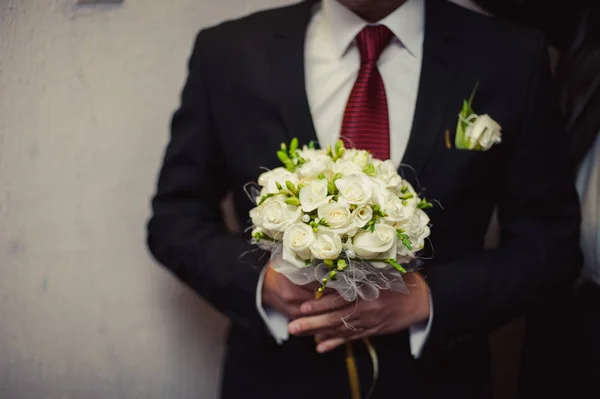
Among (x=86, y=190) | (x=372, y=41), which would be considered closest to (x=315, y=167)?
(x=372, y=41)

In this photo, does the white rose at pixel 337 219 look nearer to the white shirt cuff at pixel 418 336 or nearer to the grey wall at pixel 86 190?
the white shirt cuff at pixel 418 336

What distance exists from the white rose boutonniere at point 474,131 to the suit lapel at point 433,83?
0.03 metres

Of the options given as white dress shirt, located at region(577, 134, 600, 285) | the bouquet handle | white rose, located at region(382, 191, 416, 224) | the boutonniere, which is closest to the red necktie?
the boutonniere

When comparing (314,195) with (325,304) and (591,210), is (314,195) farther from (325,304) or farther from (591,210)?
(591,210)

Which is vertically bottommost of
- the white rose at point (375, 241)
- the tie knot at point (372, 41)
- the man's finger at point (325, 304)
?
the man's finger at point (325, 304)

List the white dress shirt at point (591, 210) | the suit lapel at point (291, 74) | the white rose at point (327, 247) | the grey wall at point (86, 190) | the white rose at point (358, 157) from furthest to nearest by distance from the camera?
1. the grey wall at point (86, 190)
2. the white dress shirt at point (591, 210)
3. the suit lapel at point (291, 74)
4. the white rose at point (358, 157)
5. the white rose at point (327, 247)

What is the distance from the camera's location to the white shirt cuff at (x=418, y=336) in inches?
45.6

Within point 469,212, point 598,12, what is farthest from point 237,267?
point 598,12

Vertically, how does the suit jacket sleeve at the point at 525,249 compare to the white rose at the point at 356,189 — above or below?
below

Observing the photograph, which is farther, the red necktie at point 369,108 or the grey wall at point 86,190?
the grey wall at point 86,190

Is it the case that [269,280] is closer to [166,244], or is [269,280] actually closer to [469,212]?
[166,244]

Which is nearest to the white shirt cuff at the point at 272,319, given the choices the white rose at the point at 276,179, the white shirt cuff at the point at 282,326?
the white shirt cuff at the point at 282,326

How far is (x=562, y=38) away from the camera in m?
1.53

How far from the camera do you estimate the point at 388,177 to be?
3.19 ft
